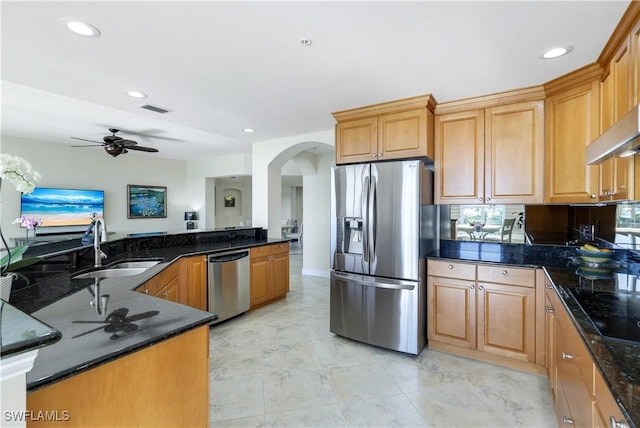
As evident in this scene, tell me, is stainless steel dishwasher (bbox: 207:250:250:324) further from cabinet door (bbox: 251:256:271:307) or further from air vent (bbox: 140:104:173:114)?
air vent (bbox: 140:104:173:114)

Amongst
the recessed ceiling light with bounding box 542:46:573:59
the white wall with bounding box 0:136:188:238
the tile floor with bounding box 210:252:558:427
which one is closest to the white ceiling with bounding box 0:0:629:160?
the recessed ceiling light with bounding box 542:46:573:59

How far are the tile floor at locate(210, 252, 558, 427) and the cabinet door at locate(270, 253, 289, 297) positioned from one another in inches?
42.5

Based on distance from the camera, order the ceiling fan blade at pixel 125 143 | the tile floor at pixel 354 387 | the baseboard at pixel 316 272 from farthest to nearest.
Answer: the baseboard at pixel 316 272
the ceiling fan blade at pixel 125 143
the tile floor at pixel 354 387

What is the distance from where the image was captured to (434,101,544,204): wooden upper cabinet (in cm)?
250

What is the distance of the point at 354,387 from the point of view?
2.19 meters

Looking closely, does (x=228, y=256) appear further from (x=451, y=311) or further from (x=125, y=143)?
(x=451, y=311)

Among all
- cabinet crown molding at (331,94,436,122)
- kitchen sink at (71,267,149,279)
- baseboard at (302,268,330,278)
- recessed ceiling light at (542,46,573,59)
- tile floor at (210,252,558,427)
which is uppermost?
recessed ceiling light at (542,46,573,59)

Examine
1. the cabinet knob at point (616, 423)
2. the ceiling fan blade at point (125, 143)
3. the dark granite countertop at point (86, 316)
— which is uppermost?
the ceiling fan blade at point (125, 143)

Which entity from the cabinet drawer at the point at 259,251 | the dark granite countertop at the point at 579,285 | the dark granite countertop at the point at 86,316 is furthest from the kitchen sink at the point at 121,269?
the dark granite countertop at the point at 579,285

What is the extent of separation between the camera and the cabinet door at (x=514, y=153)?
97.7 inches

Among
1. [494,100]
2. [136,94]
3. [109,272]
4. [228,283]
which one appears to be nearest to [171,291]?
[109,272]

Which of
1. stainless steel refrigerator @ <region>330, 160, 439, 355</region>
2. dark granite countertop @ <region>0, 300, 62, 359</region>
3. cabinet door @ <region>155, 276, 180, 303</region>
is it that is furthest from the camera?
stainless steel refrigerator @ <region>330, 160, 439, 355</region>

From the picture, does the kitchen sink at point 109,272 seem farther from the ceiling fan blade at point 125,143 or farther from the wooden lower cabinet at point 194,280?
the ceiling fan blade at point 125,143

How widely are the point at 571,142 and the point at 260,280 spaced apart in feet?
11.4
